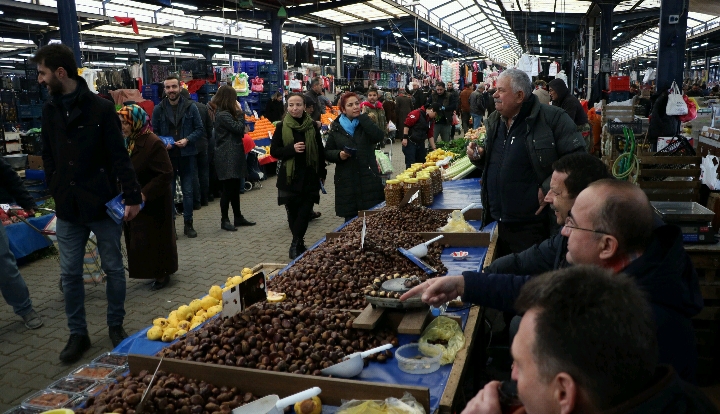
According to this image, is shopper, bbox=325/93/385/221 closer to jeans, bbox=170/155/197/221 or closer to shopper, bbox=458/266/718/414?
jeans, bbox=170/155/197/221

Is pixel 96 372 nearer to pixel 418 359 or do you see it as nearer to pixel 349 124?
pixel 418 359

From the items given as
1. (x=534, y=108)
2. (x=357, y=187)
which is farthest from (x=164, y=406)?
(x=357, y=187)

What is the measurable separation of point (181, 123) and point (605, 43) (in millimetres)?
12074

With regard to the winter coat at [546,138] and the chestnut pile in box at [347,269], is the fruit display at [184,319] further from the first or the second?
the winter coat at [546,138]

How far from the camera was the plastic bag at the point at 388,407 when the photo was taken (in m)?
1.93

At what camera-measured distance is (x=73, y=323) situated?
404cm

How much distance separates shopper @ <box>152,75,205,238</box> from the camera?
24.4 ft

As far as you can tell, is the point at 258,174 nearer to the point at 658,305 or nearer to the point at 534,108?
the point at 534,108

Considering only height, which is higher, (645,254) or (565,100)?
(565,100)

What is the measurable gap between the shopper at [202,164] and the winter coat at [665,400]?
780 cm

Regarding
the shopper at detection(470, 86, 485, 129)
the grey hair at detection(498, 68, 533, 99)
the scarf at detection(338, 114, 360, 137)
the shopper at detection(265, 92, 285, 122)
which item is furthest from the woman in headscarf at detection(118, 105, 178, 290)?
the shopper at detection(470, 86, 485, 129)

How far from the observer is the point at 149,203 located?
5.05 meters

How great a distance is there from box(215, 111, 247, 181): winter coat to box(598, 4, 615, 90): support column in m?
10.1

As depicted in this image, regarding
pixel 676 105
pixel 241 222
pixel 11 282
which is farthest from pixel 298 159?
pixel 676 105
